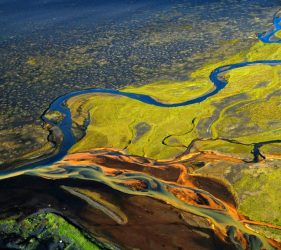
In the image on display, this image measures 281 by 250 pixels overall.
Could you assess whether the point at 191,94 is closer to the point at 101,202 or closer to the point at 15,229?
the point at 101,202

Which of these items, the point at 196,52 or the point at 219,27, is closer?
the point at 196,52

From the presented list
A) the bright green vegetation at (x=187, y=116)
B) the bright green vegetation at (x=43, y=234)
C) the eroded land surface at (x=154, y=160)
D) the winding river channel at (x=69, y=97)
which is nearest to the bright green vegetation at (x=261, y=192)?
the eroded land surface at (x=154, y=160)

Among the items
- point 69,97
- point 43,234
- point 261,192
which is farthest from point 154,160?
point 69,97

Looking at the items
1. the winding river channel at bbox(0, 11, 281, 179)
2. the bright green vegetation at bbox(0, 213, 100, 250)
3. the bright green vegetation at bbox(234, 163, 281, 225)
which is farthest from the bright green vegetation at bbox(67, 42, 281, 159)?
the bright green vegetation at bbox(0, 213, 100, 250)

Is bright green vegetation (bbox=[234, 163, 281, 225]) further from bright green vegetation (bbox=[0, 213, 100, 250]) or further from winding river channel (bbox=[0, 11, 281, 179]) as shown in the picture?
winding river channel (bbox=[0, 11, 281, 179])

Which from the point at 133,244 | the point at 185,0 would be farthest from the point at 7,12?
the point at 133,244

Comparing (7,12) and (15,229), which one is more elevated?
(7,12)

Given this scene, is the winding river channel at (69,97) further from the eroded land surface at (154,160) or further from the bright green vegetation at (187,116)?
the bright green vegetation at (187,116)
